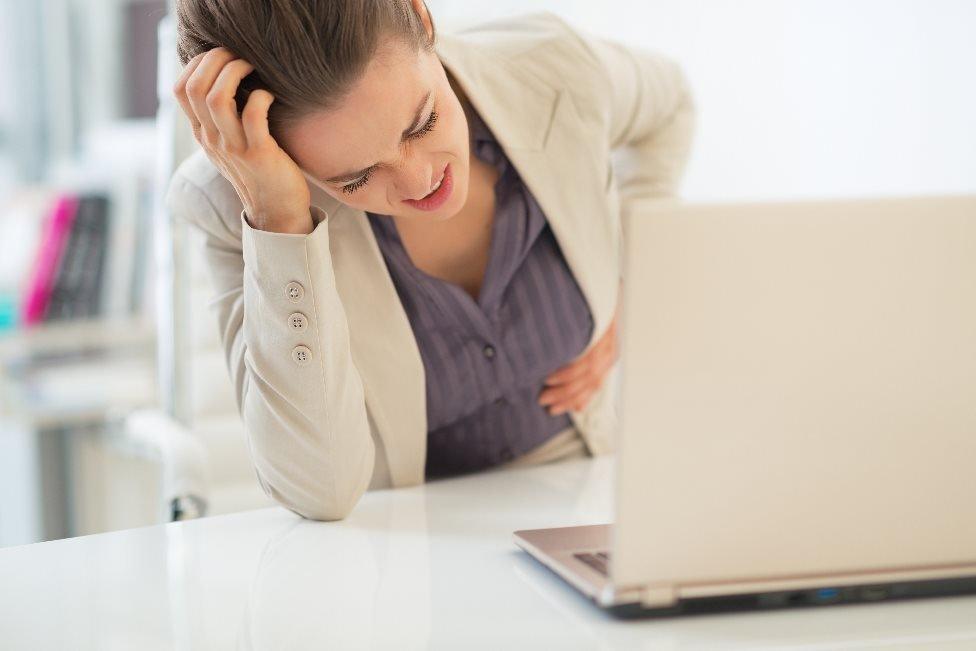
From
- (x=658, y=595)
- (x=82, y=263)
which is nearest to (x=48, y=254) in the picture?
(x=82, y=263)

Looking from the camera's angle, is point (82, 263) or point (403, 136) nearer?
point (403, 136)

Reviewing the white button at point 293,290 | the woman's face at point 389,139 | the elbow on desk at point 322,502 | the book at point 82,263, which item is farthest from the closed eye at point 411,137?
the book at point 82,263

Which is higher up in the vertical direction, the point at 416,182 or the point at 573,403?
the point at 416,182

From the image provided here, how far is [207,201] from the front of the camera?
1.08m

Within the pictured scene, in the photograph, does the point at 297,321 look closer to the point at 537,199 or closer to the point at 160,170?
the point at 537,199

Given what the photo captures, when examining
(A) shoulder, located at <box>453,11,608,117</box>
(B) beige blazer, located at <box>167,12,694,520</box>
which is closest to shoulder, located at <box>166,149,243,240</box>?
(B) beige blazer, located at <box>167,12,694,520</box>

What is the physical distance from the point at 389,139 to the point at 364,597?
402mm

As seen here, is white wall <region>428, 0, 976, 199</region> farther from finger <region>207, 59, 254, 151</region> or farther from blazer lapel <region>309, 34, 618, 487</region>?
finger <region>207, 59, 254, 151</region>

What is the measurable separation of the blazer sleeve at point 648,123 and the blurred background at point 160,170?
0.93 ft

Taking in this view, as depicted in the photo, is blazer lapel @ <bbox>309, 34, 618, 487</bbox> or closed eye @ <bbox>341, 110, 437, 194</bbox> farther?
blazer lapel @ <bbox>309, 34, 618, 487</bbox>

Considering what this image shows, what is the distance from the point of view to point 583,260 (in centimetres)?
123

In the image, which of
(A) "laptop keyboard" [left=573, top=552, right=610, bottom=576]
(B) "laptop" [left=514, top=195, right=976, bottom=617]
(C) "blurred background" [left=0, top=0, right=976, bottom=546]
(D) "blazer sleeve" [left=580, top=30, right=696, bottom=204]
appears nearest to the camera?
(B) "laptop" [left=514, top=195, right=976, bottom=617]

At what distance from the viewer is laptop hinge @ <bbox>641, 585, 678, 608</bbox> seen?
670mm

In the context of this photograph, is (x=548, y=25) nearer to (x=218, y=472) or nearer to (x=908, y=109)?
(x=908, y=109)
